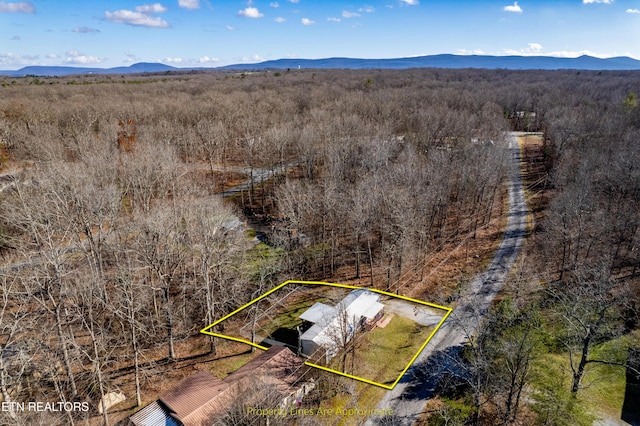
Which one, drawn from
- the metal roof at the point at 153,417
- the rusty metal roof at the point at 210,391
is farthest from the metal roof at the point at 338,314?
the metal roof at the point at 153,417

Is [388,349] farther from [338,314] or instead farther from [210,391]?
[210,391]

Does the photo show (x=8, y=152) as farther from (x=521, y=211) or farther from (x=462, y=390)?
(x=521, y=211)

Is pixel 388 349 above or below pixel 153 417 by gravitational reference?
below

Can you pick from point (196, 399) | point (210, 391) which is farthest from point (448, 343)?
point (196, 399)

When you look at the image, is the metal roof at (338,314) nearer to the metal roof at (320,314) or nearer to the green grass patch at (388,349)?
the metal roof at (320,314)

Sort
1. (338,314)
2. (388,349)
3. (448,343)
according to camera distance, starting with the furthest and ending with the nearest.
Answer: (448,343) < (388,349) < (338,314)

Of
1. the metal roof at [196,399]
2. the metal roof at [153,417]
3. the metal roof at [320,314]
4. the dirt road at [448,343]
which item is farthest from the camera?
the metal roof at [320,314]

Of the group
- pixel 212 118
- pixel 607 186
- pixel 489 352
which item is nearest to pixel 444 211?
pixel 607 186

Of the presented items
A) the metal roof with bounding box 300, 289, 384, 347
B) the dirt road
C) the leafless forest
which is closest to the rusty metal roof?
the metal roof with bounding box 300, 289, 384, 347
